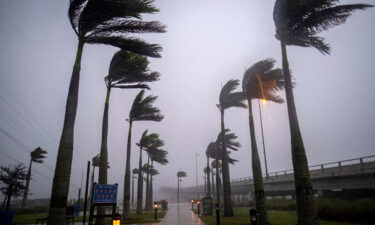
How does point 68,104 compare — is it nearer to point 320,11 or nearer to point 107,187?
point 107,187

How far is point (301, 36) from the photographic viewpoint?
39.3ft

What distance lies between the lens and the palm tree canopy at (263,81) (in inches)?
618

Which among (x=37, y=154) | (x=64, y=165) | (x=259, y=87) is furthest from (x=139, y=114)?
(x=37, y=154)

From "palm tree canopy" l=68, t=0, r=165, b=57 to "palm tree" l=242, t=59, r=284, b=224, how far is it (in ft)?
25.1

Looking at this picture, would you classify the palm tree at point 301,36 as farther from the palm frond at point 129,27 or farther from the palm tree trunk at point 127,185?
the palm tree trunk at point 127,185

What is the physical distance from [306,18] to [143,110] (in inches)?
590

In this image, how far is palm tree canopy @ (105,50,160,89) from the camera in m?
15.2

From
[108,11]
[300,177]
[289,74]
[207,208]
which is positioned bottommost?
[207,208]

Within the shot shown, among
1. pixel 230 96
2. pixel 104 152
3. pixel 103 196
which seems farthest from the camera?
pixel 230 96

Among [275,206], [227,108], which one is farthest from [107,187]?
[275,206]

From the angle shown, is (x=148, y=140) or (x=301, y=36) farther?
(x=148, y=140)

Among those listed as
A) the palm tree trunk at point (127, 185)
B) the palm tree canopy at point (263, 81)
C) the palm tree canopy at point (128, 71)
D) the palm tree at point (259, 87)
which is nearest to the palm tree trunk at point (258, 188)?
the palm tree at point (259, 87)

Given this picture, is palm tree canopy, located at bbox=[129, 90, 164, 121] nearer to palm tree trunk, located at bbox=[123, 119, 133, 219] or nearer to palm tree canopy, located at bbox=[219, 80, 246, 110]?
palm tree trunk, located at bbox=[123, 119, 133, 219]

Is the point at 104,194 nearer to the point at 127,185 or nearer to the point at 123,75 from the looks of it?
the point at 123,75
